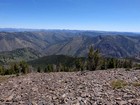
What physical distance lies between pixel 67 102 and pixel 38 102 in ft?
9.48

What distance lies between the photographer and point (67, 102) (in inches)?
862

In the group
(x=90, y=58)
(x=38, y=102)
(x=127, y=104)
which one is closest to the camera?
(x=127, y=104)

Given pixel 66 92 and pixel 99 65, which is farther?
pixel 99 65

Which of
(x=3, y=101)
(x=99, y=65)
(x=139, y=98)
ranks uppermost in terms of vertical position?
(x=139, y=98)

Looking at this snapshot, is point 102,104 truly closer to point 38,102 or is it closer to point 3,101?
point 38,102

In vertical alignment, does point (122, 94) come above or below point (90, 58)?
above

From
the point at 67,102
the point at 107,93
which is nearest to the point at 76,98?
the point at 67,102

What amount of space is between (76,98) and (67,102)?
4.37 feet

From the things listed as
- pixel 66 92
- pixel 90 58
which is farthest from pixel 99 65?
pixel 66 92

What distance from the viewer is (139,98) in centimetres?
2138

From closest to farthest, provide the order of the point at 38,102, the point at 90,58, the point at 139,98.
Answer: the point at 139,98, the point at 38,102, the point at 90,58

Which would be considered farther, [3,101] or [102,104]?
[3,101]

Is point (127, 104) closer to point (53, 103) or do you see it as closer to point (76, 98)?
point (76, 98)

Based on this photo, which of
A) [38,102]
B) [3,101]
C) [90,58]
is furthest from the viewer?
[90,58]
